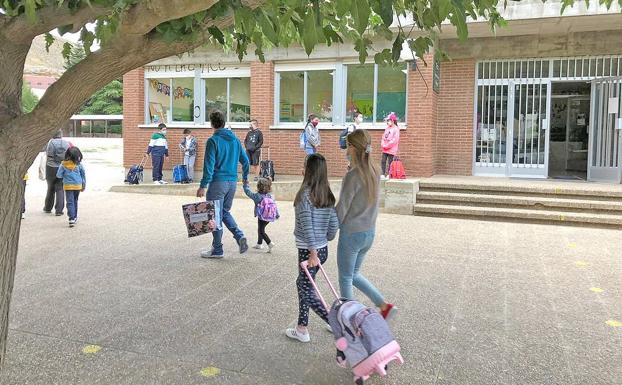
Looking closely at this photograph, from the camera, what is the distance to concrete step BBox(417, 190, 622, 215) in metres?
10.6

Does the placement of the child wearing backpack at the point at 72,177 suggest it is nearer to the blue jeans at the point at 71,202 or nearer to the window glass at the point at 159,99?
the blue jeans at the point at 71,202

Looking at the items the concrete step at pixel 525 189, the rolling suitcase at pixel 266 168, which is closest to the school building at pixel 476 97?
the rolling suitcase at pixel 266 168

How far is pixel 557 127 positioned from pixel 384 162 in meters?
5.59

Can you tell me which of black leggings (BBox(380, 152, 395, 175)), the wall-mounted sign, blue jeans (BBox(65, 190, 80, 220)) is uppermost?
the wall-mounted sign

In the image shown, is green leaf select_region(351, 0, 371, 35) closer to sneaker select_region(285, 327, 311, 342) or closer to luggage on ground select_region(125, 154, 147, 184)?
sneaker select_region(285, 327, 311, 342)

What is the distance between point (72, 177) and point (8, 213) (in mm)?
6992

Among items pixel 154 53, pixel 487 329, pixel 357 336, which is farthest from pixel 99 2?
pixel 487 329

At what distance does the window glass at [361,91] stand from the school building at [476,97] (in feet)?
0.09

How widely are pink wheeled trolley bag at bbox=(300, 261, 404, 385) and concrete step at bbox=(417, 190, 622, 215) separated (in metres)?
8.36

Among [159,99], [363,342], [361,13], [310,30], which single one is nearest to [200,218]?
[363,342]

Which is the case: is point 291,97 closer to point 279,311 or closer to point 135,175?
point 135,175

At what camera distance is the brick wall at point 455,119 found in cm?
1429

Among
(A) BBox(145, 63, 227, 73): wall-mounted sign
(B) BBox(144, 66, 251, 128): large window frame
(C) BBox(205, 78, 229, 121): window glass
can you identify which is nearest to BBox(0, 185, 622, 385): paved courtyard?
(B) BBox(144, 66, 251, 128): large window frame

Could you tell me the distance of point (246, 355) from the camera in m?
4.09
